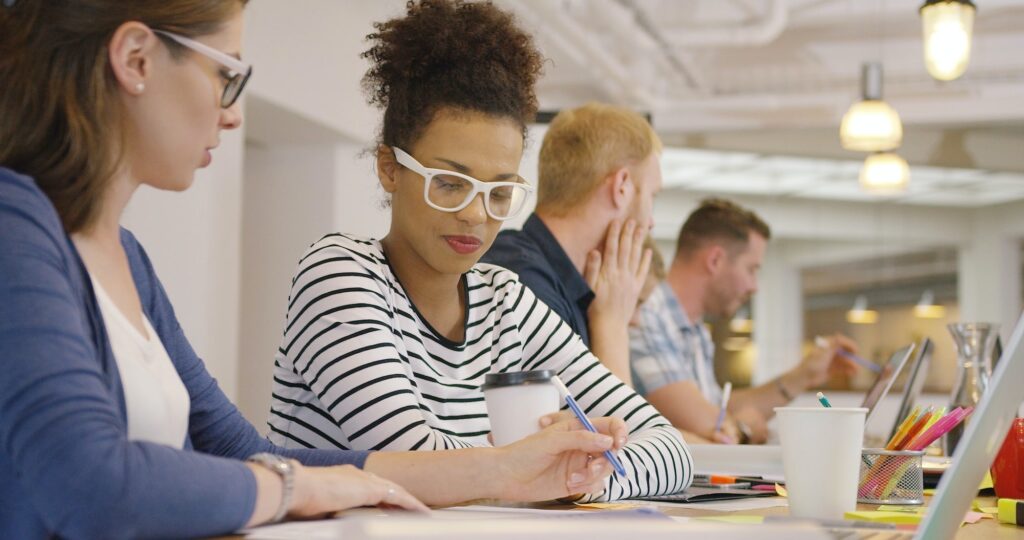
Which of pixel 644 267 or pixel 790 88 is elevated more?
pixel 790 88

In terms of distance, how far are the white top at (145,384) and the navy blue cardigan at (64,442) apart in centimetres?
7

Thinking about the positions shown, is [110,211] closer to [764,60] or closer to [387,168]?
[387,168]

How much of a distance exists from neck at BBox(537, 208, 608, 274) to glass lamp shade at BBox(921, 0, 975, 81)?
6.39 ft

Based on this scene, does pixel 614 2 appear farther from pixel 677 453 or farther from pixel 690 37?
pixel 677 453

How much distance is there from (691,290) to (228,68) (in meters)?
3.54

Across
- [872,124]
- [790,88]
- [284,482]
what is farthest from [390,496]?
[790,88]

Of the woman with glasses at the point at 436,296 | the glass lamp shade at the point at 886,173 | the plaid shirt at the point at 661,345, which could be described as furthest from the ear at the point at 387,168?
the glass lamp shade at the point at 886,173

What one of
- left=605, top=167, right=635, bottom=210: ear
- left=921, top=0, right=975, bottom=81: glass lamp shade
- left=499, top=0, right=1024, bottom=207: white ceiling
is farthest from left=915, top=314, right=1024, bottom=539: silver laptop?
left=499, top=0, right=1024, bottom=207: white ceiling

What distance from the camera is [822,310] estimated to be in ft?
30.5

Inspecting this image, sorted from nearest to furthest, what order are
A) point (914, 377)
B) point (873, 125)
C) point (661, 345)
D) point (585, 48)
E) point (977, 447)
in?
point (977, 447)
point (914, 377)
point (661, 345)
point (873, 125)
point (585, 48)

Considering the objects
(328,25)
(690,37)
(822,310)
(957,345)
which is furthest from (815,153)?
(957,345)

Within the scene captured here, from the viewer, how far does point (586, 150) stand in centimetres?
278

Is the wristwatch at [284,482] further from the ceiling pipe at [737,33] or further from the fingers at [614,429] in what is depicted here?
the ceiling pipe at [737,33]

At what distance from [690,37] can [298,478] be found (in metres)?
6.26
